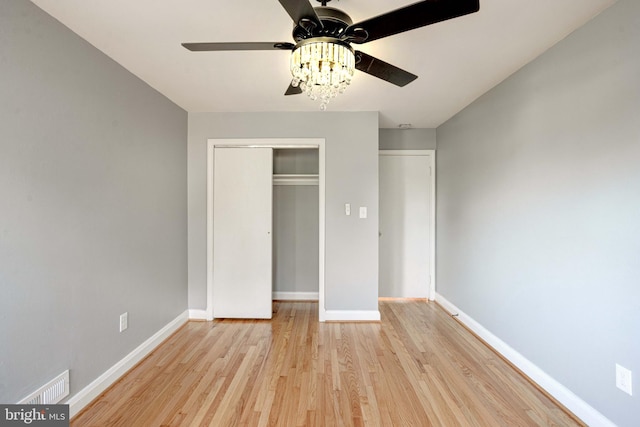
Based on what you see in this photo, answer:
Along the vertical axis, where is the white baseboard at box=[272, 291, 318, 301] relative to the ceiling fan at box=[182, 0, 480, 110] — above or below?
below

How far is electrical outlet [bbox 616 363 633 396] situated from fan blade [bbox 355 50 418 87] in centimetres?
189

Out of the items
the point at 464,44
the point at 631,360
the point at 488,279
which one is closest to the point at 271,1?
the point at 464,44

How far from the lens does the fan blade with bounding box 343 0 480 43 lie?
1086 millimetres

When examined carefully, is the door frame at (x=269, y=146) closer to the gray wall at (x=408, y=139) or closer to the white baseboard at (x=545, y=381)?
the gray wall at (x=408, y=139)

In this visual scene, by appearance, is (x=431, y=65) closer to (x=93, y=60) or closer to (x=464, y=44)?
(x=464, y=44)

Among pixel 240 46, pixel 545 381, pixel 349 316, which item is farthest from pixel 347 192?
pixel 545 381

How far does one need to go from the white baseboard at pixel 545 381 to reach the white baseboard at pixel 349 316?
3.22 feet

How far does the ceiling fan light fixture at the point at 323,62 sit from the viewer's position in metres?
1.32

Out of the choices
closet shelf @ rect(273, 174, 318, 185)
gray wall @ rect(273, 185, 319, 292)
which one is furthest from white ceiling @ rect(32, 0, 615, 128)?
gray wall @ rect(273, 185, 319, 292)

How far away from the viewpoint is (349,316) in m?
3.19

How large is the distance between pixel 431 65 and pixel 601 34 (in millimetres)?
931
